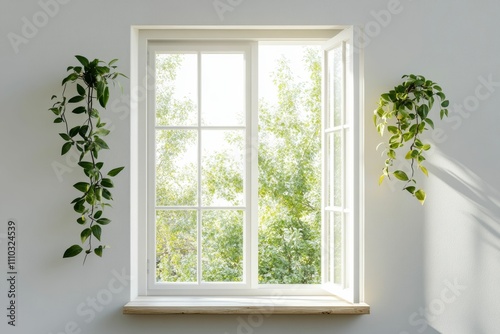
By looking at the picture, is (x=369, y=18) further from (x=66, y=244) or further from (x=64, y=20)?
(x=66, y=244)

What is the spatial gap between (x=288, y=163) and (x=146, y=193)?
3442 mm

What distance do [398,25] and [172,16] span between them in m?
1.23

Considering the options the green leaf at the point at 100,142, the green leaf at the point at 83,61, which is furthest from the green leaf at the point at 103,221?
the green leaf at the point at 83,61

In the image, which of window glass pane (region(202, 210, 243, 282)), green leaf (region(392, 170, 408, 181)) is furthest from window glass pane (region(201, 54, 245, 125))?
window glass pane (region(202, 210, 243, 282))

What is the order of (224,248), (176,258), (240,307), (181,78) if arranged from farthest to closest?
(224,248), (176,258), (181,78), (240,307)

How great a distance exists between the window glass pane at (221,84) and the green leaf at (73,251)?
1.04 metres

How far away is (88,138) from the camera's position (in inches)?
111

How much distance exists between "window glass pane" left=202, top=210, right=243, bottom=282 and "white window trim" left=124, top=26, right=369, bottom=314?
2648mm

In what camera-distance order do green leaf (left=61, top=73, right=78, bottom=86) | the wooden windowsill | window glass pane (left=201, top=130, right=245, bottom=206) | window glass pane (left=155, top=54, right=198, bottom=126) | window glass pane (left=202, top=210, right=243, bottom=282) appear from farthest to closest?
window glass pane (left=202, top=210, right=243, bottom=282), window glass pane (left=201, top=130, right=245, bottom=206), window glass pane (left=155, top=54, right=198, bottom=126), the wooden windowsill, green leaf (left=61, top=73, right=78, bottom=86)

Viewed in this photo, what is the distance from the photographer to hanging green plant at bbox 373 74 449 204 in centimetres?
279

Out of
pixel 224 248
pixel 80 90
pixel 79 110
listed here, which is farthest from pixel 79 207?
pixel 224 248

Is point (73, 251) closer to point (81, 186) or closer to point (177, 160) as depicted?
point (81, 186)

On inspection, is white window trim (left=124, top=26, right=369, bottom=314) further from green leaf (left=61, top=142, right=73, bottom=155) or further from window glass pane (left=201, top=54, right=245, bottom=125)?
green leaf (left=61, top=142, right=73, bottom=155)

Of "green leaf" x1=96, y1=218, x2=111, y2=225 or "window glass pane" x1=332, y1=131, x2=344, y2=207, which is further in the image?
"window glass pane" x1=332, y1=131, x2=344, y2=207
